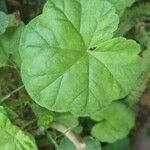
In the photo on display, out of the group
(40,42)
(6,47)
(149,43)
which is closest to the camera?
(40,42)

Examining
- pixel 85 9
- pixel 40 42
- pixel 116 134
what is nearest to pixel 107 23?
pixel 85 9

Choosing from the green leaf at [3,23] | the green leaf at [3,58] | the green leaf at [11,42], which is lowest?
the green leaf at [3,58]

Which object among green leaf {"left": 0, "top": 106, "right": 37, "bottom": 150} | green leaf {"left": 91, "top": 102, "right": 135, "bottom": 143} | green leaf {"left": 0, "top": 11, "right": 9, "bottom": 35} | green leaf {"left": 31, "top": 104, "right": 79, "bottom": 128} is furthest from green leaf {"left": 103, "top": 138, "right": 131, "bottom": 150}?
green leaf {"left": 0, "top": 11, "right": 9, "bottom": 35}

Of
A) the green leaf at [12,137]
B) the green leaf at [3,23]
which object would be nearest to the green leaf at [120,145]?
the green leaf at [12,137]

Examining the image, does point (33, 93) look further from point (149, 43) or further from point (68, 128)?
point (149, 43)

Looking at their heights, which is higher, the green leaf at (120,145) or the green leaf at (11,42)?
the green leaf at (11,42)

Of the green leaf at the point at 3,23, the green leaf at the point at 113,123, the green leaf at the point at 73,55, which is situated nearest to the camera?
the green leaf at the point at 73,55

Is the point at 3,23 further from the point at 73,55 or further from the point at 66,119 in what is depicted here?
the point at 66,119

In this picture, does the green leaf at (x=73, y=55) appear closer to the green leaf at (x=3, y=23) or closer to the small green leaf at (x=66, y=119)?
the green leaf at (x=3, y=23)
